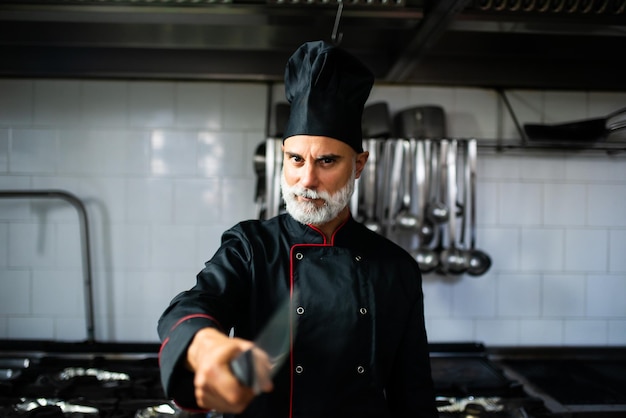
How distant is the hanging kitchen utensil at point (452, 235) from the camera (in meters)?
1.39

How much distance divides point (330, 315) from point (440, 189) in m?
0.84

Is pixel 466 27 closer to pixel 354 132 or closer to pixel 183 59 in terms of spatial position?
pixel 354 132

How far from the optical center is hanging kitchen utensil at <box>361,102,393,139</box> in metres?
1.39

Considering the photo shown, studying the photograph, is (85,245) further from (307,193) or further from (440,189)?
(440,189)

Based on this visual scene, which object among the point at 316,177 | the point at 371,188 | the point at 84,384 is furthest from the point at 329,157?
the point at 84,384

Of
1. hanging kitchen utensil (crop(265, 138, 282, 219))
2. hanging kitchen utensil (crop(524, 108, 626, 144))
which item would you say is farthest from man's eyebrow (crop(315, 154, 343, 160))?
hanging kitchen utensil (crop(524, 108, 626, 144))

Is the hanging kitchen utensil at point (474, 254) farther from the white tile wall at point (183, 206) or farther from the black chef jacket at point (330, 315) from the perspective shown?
the black chef jacket at point (330, 315)

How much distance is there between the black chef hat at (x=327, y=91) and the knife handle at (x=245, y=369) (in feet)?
1.40

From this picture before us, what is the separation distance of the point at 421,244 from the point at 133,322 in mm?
944

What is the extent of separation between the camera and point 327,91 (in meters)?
0.74

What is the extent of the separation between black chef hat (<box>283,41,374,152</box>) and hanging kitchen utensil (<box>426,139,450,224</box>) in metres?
0.68

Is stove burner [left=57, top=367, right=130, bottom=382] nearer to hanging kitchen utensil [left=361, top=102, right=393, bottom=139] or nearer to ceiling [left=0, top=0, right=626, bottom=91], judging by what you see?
ceiling [left=0, top=0, right=626, bottom=91]

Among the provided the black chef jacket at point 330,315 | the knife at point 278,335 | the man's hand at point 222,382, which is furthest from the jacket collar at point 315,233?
the man's hand at point 222,382

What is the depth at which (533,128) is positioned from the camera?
1.39 meters
